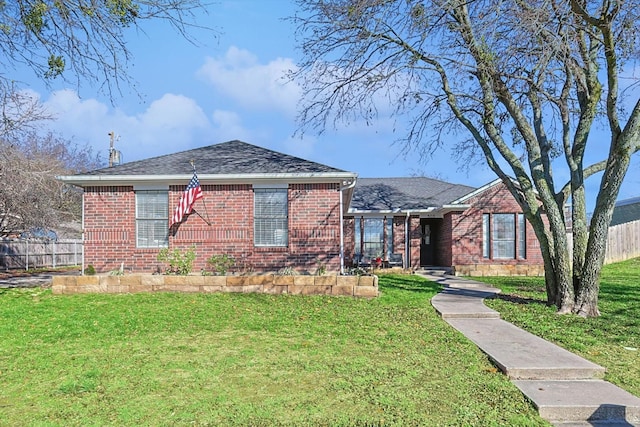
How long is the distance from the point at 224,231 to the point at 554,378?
9538 millimetres

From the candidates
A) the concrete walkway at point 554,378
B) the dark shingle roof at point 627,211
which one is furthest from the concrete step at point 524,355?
the dark shingle roof at point 627,211

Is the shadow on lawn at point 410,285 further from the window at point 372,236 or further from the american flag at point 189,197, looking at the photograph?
the american flag at point 189,197

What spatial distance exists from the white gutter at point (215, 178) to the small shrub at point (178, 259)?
1.96 meters

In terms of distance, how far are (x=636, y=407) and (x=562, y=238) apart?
224 inches

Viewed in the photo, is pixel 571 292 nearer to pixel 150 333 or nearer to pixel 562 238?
pixel 562 238

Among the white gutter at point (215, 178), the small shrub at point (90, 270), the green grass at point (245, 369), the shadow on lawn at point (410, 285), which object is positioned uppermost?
the white gutter at point (215, 178)

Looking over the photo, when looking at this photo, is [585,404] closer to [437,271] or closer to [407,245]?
[437,271]

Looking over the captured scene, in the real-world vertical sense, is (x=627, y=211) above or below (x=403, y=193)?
below

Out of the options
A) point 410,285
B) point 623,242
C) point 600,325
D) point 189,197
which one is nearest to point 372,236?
point 410,285

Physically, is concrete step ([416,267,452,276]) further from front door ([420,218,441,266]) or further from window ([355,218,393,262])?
front door ([420,218,441,266])

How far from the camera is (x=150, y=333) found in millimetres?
7219

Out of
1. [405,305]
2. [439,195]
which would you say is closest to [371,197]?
[439,195]

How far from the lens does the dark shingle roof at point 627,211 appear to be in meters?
33.8

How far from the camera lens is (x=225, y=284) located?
11.1 metres
